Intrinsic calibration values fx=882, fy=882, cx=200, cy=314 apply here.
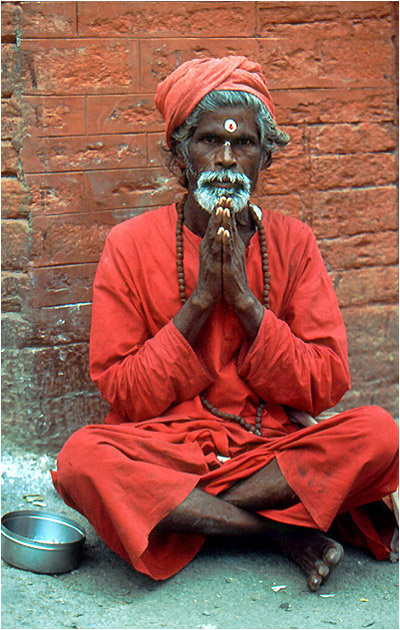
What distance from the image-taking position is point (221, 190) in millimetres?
3391

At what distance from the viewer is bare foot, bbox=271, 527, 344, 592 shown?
3.21m

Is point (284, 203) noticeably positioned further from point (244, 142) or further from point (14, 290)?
point (14, 290)

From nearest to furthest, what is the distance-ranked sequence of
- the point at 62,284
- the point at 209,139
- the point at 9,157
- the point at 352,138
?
the point at 209,139
the point at 9,157
the point at 62,284
the point at 352,138

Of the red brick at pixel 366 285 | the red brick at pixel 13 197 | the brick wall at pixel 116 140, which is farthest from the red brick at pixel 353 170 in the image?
the red brick at pixel 13 197

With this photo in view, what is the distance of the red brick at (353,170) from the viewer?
446 centimetres

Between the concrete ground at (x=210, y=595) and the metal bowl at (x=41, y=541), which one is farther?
the metal bowl at (x=41, y=541)

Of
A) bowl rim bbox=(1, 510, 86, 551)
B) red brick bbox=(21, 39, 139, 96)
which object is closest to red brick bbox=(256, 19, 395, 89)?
red brick bbox=(21, 39, 139, 96)

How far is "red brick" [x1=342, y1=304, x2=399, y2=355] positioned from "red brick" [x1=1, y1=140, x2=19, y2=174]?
1831 mm

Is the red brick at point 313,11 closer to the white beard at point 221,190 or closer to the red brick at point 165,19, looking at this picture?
the red brick at point 165,19

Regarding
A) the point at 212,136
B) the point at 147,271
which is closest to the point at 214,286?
the point at 147,271

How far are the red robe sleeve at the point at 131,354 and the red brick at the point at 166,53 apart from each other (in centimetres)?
89

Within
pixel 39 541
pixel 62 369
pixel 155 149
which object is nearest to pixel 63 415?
pixel 62 369

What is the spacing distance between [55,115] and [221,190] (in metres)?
1.06

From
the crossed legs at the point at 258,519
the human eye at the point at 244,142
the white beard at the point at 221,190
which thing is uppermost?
the human eye at the point at 244,142
